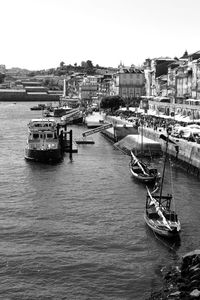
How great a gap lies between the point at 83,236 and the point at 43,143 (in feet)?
96.7

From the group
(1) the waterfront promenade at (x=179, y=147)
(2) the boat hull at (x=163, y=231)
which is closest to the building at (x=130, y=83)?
(1) the waterfront promenade at (x=179, y=147)

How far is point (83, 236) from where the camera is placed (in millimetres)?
30000

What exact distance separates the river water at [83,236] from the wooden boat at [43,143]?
635 cm

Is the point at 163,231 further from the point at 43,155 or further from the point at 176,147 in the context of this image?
the point at 43,155

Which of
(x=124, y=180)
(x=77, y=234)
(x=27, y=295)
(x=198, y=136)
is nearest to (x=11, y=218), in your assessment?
(x=77, y=234)

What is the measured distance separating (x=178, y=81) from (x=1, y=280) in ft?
250

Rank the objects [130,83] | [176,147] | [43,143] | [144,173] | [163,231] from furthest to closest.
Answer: [130,83], [43,143], [176,147], [144,173], [163,231]

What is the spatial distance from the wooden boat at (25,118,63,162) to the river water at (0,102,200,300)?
20.8 ft

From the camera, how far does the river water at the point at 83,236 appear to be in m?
24.2

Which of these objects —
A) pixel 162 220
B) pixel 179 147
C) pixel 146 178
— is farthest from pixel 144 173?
pixel 162 220

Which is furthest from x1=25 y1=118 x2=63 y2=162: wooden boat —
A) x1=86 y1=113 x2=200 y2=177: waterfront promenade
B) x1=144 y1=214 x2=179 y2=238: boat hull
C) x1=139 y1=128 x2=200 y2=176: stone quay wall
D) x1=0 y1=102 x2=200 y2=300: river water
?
x1=144 y1=214 x2=179 y2=238: boat hull

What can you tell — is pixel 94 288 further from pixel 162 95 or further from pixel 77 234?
pixel 162 95

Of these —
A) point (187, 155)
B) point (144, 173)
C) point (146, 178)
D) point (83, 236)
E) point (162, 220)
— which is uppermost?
point (187, 155)

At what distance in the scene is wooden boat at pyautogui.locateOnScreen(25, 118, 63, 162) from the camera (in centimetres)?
5581
